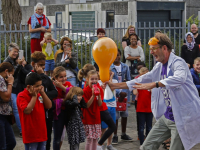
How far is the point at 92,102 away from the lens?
6.35 meters

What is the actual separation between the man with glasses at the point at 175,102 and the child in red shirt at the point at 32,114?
48.5 inches

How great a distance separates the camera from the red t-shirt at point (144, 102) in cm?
718

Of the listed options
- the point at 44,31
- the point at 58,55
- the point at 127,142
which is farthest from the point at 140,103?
the point at 44,31

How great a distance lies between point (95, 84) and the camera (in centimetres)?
634

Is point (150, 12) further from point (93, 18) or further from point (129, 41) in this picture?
point (129, 41)

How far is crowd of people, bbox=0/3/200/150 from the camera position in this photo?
15.5 feet

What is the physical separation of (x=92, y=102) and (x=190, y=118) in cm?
205

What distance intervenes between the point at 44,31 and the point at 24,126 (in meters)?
4.73

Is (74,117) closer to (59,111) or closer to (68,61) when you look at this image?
(59,111)

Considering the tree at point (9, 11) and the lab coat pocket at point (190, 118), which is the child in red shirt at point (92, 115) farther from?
the tree at point (9, 11)

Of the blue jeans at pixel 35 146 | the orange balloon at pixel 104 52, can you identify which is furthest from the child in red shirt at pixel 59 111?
the orange balloon at pixel 104 52

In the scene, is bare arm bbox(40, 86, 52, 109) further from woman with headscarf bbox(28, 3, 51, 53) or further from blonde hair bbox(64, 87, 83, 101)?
woman with headscarf bbox(28, 3, 51, 53)

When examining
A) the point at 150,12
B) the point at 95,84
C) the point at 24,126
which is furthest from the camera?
the point at 150,12

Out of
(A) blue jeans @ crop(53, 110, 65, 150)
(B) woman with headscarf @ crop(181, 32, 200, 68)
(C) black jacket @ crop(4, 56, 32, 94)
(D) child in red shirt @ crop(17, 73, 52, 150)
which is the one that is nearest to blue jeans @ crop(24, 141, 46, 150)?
(D) child in red shirt @ crop(17, 73, 52, 150)
